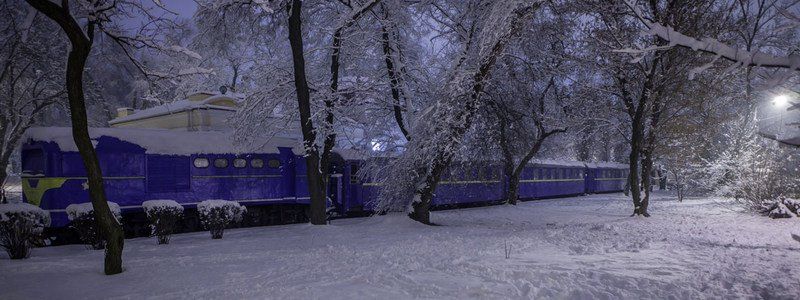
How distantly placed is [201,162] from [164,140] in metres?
1.15

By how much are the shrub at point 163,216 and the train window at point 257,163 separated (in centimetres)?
393

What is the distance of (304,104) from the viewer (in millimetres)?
12594

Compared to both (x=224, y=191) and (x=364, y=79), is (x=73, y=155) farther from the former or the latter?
(x=364, y=79)

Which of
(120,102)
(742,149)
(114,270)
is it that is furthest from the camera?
(120,102)

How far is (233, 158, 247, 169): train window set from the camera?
47.2ft

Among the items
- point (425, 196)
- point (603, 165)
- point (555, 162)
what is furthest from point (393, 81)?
point (603, 165)

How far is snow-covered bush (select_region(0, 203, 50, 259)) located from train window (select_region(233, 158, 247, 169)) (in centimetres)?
557

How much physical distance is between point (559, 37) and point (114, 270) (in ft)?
42.1

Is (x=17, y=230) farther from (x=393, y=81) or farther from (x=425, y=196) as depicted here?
(x=393, y=81)

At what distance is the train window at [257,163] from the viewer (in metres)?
14.8

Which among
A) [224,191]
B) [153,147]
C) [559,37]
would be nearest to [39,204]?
[153,147]

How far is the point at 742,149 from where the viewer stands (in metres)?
18.5

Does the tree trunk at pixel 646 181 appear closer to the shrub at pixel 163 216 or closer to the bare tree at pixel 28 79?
the shrub at pixel 163 216

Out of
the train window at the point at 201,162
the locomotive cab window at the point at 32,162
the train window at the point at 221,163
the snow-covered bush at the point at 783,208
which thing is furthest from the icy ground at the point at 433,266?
the snow-covered bush at the point at 783,208
